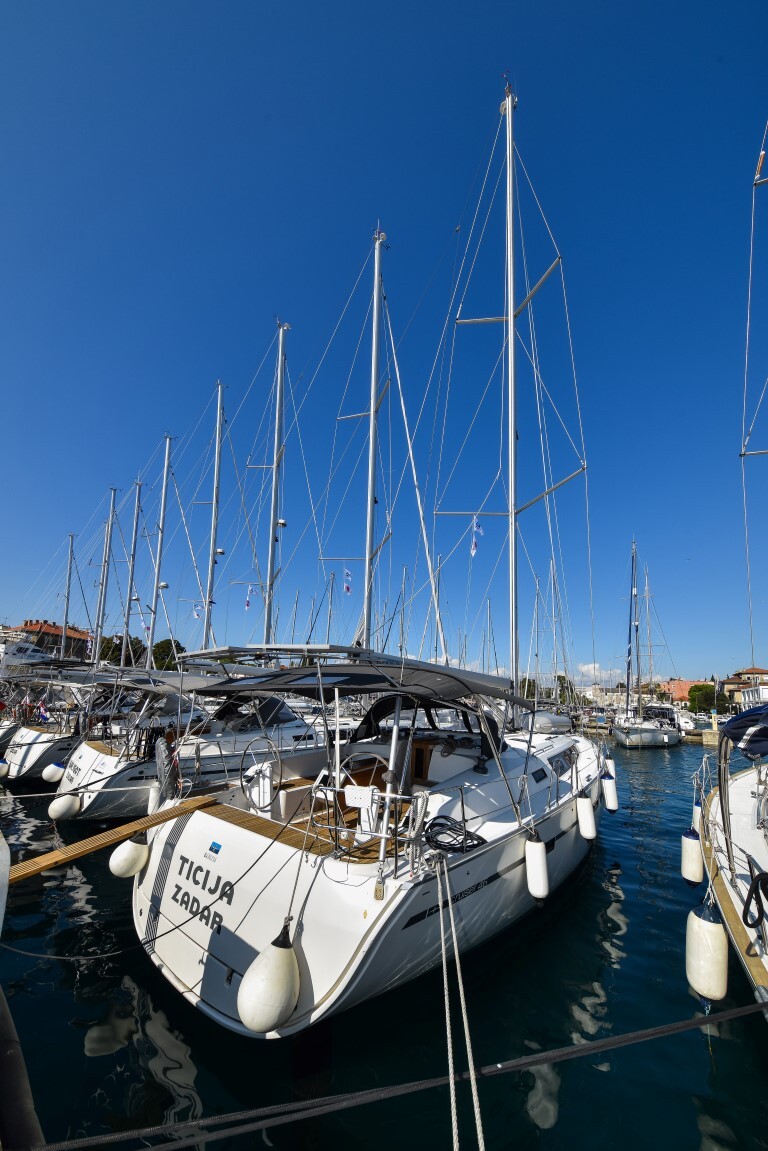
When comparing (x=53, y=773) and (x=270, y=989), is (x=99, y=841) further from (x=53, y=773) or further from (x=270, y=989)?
(x=53, y=773)

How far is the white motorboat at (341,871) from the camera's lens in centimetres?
446

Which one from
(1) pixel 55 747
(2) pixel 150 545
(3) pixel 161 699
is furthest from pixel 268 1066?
(2) pixel 150 545

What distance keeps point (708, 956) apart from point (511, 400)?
9.81 meters

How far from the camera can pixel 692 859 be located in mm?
7117

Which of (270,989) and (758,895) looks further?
(758,895)

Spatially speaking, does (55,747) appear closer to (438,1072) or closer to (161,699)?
(161,699)

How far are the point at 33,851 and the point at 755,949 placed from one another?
12497mm

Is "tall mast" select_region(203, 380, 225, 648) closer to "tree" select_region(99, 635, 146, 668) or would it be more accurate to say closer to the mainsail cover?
"tree" select_region(99, 635, 146, 668)

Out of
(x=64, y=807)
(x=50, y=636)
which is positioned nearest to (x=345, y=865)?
(x=64, y=807)

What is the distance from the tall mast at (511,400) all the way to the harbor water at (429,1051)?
452 centimetres

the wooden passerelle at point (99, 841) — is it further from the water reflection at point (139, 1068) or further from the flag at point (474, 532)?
the flag at point (474, 532)

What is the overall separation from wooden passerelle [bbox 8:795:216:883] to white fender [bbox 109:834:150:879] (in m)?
0.13

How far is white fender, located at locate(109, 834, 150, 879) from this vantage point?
607 cm

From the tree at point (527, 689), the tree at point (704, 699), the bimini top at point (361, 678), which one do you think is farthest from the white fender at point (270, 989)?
the tree at point (704, 699)
